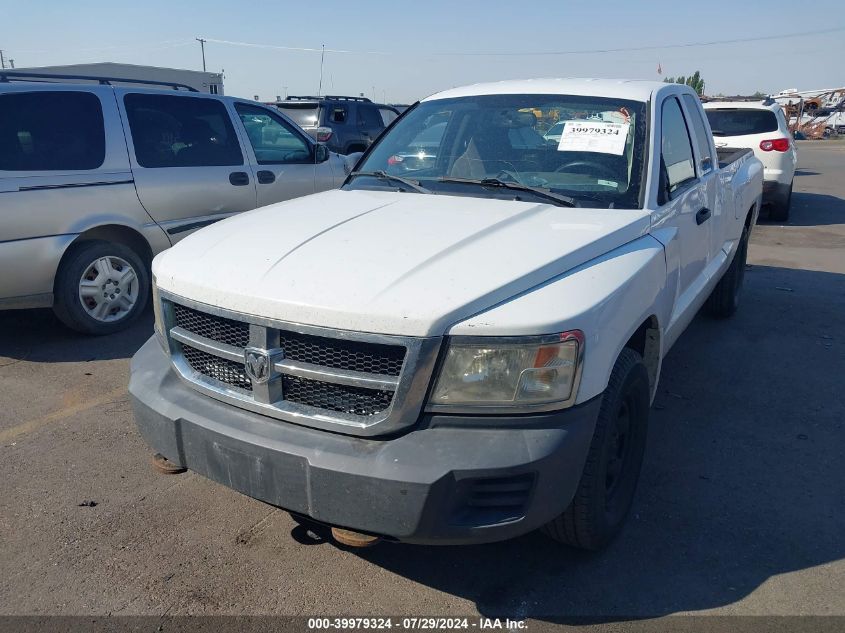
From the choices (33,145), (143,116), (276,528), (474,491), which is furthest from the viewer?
(143,116)

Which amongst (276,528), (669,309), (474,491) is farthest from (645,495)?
(276,528)

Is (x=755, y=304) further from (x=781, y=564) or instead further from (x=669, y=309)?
(x=781, y=564)

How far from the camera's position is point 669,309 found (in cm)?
345

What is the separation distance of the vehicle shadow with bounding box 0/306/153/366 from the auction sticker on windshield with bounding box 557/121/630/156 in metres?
3.42

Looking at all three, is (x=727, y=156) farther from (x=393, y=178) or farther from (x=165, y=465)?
(x=165, y=465)

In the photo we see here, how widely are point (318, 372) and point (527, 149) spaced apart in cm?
184

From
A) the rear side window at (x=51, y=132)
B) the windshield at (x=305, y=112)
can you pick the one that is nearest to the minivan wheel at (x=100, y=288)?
the rear side window at (x=51, y=132)

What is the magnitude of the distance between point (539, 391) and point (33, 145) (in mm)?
4433

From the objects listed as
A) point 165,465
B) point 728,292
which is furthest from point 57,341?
point 728,292

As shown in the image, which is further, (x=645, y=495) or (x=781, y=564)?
(x=645, y=495)

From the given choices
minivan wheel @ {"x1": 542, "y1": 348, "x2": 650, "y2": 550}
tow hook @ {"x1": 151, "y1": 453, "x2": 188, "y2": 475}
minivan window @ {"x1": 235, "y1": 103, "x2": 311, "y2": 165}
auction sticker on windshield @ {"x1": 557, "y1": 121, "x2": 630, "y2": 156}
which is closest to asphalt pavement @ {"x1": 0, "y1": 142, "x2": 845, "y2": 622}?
minivan wheel @ {"x1": 542, "y1": 348, "x2": 650, "y2": 550}

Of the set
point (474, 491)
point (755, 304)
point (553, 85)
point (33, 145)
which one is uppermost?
point (553, 85)

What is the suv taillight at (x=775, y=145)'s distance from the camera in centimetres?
1106

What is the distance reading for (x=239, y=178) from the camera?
645 cm
